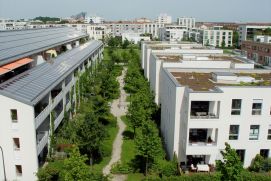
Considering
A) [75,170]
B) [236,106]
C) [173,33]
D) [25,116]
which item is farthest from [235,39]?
[75,170]

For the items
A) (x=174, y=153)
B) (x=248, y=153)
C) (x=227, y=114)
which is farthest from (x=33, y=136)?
(x=248, y=153)

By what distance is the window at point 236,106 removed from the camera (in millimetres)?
23453

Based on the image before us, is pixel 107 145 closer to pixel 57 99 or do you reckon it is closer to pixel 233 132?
pixel 57 99

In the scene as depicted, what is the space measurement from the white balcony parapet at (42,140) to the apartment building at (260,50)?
5559 cm

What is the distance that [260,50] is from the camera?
72.9m

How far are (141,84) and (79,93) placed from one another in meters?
9.26

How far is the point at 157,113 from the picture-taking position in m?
36.3

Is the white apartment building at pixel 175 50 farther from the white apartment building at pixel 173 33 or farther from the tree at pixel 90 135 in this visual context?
the white apartment building at pixel 173 33

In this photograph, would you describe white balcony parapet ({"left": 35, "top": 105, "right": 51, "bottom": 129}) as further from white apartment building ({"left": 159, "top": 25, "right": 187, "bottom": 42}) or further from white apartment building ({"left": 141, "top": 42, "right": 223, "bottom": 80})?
white apartment building ({"left": 159, "top": 25, "right": 187, "bottom": 42})

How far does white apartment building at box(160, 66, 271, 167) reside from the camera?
23.0 meters

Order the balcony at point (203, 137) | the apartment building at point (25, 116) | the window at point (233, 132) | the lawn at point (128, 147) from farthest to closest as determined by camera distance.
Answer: the lawn at point (128, 147), the window at point (233, 132), the balcony at point (203, 137), the apartment building at point (25, 116)

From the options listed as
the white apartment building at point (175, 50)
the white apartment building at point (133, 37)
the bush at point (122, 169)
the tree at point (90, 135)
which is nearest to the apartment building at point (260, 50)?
the white apartment building at point (175, 50)

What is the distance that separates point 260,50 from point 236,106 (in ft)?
180

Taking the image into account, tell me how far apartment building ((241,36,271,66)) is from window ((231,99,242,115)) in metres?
48.4
